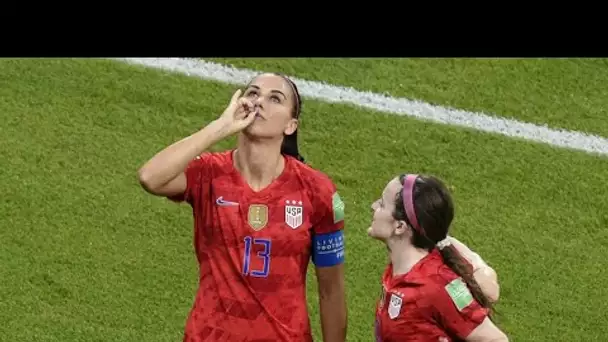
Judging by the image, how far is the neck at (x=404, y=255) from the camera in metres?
5.68

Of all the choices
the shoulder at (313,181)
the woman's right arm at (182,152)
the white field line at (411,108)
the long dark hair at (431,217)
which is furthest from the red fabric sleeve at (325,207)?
the white field line at (411,108)

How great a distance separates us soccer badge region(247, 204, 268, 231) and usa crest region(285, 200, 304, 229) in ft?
0.30

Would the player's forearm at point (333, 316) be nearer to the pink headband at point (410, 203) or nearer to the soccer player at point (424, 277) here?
the soccer player at point (424, 277)

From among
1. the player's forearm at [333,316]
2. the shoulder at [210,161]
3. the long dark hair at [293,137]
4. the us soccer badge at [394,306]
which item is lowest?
the player's forearm at [333,316]

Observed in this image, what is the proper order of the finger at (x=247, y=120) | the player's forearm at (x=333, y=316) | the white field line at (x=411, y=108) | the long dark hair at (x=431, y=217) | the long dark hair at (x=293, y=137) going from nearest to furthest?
the long dark hair at (x=431, y=217) < the finger at (x=247, y=120) < the long dark hair at (x=293, y=137) < the player's forearm at (x=333, y=316) < the white field line at (x=411, y=108)

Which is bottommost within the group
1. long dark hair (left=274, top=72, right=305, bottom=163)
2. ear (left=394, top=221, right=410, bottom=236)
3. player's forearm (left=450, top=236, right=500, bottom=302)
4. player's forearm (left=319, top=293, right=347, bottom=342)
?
player's forearm (left=319, top=293, right=347, bottom=342)

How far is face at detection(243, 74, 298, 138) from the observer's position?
229 inches

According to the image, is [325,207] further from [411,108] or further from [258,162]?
[411,108]

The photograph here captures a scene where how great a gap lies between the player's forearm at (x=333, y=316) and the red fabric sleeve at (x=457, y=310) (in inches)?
25.4

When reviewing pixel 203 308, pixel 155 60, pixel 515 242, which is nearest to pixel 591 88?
pixel 515 242

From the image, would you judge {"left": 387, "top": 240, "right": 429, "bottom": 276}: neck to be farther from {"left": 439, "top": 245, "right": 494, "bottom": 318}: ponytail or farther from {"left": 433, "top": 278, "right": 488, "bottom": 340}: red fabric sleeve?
{"left": 433, "top": 278, "right": 488, "bottom": 340}: red fabric sleeve

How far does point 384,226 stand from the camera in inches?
225

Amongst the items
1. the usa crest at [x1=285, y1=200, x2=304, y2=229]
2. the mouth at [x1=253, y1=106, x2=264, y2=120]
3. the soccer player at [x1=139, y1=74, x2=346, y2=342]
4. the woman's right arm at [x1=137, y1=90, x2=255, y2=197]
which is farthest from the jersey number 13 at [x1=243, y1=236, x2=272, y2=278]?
the mouth at [x1=253, y1=106, x2=264, y2=120]

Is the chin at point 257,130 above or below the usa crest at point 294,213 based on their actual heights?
above
